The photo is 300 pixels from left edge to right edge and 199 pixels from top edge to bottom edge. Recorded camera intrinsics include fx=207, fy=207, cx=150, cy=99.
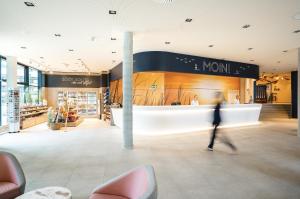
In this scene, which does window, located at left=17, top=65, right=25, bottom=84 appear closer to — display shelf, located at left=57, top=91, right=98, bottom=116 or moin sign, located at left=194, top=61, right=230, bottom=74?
display shelf, located at left=57, top=91, right=98, bottom=116

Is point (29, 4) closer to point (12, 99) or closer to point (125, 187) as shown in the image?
point (125, 187)

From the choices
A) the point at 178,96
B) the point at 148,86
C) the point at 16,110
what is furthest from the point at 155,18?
the point at 16,110

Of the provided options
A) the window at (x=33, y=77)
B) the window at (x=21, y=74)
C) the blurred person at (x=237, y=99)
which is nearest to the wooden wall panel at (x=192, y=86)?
the blurred person at (x=237, y=99)

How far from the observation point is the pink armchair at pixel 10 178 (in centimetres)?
259

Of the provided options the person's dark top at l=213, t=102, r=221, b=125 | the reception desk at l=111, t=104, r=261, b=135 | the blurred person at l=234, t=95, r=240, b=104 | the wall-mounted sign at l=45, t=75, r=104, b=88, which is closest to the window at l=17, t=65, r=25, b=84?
the wall-mounted sign at l=45, t=75, r=104, b=88

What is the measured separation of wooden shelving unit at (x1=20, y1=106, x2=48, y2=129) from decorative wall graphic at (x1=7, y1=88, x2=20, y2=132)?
83 centimetres

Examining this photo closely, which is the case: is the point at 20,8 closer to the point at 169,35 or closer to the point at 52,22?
the point at 52,22

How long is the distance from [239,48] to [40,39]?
8152 mm

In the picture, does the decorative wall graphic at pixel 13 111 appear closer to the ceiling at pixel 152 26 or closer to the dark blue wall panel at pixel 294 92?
the ceiling at pixel 152 26

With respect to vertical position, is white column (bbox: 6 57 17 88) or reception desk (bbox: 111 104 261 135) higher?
white column (bbox: 6 57 17 88)

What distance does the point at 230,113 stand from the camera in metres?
10.9

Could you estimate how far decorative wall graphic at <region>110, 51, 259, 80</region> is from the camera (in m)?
9.55

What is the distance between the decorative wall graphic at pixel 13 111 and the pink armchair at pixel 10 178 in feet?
27.0

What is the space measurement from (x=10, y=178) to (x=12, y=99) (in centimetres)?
871
